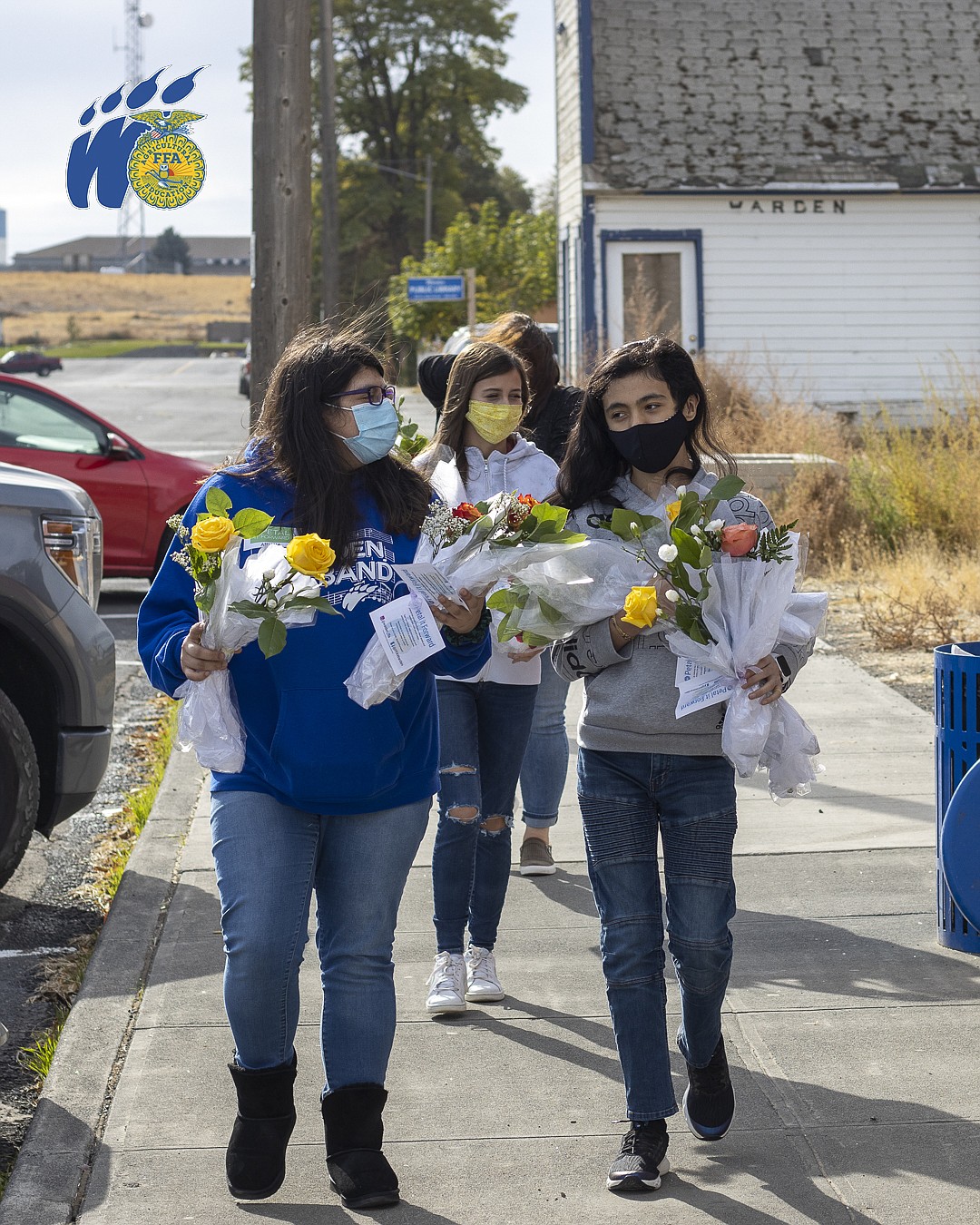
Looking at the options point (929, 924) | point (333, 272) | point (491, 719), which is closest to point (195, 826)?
point (491, 719)

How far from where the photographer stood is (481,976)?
467 cm

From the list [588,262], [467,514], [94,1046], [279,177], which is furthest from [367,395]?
[588,262]

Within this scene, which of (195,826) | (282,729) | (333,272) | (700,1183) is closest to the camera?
(282,729)

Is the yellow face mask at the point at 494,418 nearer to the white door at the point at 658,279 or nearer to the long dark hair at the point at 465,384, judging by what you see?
the long dark hair at the point at 465,384

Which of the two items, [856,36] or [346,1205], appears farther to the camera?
[856,36]

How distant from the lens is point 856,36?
22.5 metres

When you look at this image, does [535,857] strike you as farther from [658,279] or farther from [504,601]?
[658,279]

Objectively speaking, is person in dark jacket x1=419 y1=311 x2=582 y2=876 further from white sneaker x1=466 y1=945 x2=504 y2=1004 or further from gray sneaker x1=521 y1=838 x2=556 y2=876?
white sneaker x1=466 y1=945 x2=504 y2=1004

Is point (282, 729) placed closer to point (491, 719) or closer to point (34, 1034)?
point (491, 719)

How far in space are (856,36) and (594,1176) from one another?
71.3ft

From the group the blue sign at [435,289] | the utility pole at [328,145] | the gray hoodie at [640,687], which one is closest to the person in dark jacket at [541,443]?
the gray hoodie at [640,687]

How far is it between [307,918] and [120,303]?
10883 centimetres

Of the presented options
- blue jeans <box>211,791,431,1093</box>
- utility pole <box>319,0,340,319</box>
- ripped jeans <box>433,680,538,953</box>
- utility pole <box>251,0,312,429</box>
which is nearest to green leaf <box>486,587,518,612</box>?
blue jeans <box>211,791,431,1093</box>

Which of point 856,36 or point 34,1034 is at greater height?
point 856,36
